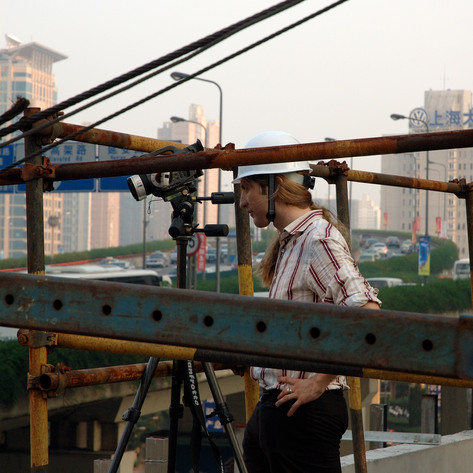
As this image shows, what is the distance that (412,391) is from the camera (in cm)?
5331

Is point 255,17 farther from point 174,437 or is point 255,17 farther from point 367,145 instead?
A: point 174,437

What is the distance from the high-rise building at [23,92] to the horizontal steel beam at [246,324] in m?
119

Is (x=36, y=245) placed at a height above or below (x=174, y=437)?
above

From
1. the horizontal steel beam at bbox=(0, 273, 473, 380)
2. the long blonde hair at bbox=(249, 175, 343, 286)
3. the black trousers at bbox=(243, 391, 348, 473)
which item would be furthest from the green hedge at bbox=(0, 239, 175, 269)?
the horizontal steel beam at bbox=(0, 273, 473, 380)

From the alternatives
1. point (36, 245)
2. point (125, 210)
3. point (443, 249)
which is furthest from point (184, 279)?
point (125, 210)

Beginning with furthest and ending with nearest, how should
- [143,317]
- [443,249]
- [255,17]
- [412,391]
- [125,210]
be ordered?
[125,210] < [443,249] < [412,391] < [255,17] < [143,317]

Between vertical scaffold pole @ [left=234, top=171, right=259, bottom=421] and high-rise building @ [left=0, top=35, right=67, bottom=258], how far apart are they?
117 metres

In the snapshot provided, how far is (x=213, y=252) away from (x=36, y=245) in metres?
73.5

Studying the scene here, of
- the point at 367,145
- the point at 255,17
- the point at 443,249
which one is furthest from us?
the point at 443,249

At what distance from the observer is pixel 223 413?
335 centimetres

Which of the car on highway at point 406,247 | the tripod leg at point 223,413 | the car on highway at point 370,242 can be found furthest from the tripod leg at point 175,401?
the car on highway at point 370,242

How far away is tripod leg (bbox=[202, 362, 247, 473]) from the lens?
333 cm

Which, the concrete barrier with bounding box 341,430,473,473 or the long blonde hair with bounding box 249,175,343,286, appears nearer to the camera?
the long blonde hair with bounding box 249,175,343,286

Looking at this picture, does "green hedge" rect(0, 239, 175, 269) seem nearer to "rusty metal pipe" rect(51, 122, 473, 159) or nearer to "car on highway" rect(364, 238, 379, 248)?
"car on highway" rect(364, 238, 379, 248)
